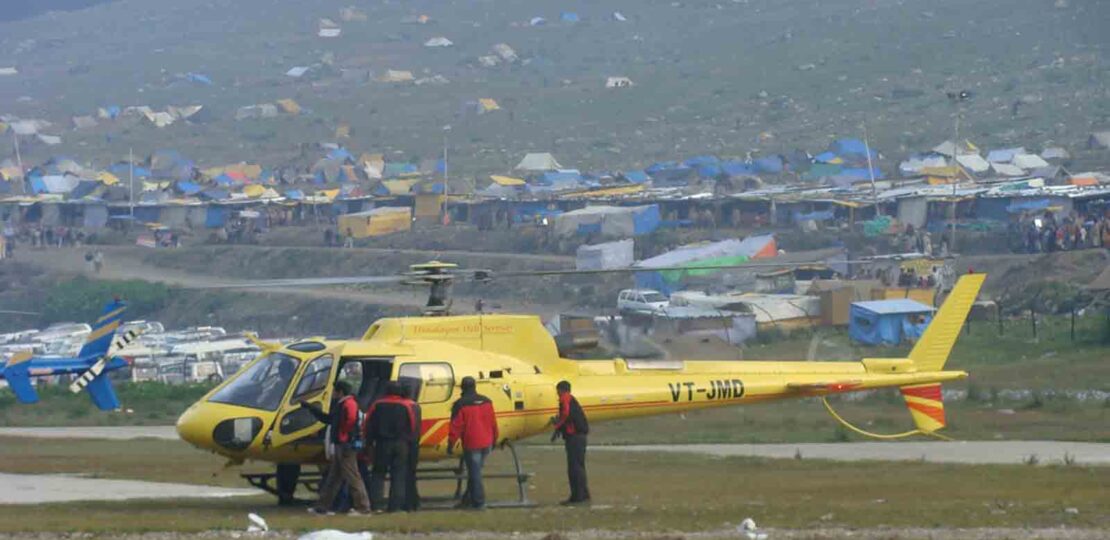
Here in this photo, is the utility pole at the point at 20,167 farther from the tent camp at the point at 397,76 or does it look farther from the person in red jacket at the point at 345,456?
the person in red jacket at the point at 345,456

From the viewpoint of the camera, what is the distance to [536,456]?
2703 centimetres

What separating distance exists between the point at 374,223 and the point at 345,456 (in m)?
63.3

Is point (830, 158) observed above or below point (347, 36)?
below

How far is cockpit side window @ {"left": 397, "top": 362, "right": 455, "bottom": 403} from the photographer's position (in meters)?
17.8

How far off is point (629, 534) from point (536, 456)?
40.8 feet

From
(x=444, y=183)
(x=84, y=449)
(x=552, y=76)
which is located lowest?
(x=84, y=449)

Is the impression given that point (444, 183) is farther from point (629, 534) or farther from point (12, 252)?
point (629, 534)

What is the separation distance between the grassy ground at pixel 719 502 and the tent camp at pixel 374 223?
54.7 m

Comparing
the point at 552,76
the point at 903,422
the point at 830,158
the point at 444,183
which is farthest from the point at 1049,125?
the point at 903,422

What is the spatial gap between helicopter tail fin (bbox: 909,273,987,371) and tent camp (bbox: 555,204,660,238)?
53.1 m

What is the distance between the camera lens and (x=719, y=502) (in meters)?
17.4

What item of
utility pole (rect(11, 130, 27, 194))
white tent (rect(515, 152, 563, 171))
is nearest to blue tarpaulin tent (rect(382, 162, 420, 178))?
white tent (rect(515, 152, 563, 171))

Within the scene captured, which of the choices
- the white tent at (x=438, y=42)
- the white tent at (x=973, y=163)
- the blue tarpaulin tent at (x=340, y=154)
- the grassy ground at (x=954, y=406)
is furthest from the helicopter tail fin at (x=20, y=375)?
the white tent at (x=438, y=42)

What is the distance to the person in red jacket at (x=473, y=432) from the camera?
17359 millimetres
